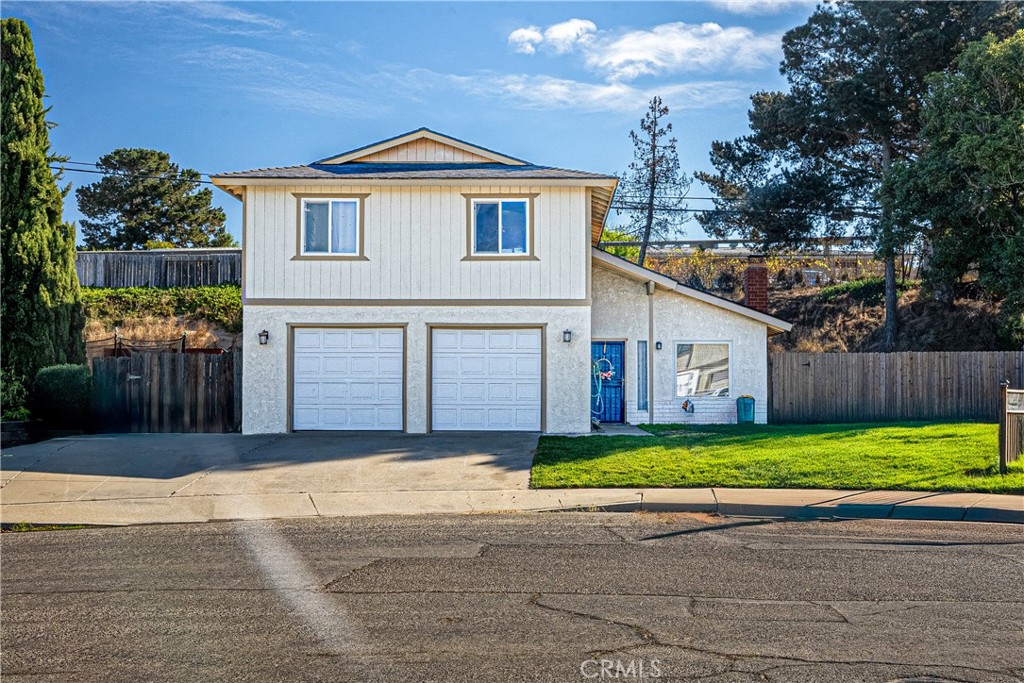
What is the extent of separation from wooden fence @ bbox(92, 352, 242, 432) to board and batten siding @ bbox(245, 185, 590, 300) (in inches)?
90.0

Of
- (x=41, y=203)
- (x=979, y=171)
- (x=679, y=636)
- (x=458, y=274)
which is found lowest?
(x=679, y=636)

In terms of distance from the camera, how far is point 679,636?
6578mm

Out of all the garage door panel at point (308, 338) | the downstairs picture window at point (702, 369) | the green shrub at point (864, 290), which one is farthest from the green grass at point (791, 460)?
the green shrub at point (864, 290)

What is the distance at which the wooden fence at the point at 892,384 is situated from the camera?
2322 centimetres

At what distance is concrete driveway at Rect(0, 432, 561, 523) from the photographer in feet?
40.5

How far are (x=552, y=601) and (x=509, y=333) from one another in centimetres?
1238

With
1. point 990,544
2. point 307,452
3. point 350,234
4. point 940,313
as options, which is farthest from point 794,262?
point 990,544

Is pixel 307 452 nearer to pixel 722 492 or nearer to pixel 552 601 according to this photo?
pixel 722 492

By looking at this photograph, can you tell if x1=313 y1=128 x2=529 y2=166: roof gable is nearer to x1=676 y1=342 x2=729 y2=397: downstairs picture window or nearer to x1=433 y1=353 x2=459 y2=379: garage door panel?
x1=433 y1=353 x2=459 y2=379: garage door panel

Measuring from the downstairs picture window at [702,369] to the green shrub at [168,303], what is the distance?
19173 mm

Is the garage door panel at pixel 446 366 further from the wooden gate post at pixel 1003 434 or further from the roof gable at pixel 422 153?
the wooden gate post at pixel 1003 434

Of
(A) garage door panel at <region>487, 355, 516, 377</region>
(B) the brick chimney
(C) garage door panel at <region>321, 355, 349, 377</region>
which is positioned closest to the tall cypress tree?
(C) garage door panel at <region>321, 355, 349, 377</region>

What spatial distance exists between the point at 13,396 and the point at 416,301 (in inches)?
330

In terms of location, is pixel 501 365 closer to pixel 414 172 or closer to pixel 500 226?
pixel 500 226
